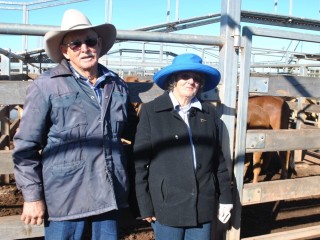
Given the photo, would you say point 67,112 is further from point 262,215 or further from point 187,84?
point 262,215

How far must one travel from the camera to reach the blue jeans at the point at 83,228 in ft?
6.21

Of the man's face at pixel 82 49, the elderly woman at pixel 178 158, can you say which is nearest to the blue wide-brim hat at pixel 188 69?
the elderly woman at pixel 178 158

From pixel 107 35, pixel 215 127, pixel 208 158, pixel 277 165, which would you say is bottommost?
pixel 277 165

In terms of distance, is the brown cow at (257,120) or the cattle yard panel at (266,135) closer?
the cattle yard panel at (266,135)

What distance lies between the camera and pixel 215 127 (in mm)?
2254

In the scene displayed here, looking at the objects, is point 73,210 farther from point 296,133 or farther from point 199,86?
point 296,133

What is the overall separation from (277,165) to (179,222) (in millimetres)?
4879

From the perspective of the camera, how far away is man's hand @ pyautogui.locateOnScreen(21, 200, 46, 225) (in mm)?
1797

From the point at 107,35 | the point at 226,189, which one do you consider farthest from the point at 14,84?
the point at 226,189

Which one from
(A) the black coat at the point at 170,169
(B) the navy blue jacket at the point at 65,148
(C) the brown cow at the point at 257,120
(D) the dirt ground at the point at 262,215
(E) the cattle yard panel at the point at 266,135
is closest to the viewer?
(B) the navy blue jacket at the point at 65,148

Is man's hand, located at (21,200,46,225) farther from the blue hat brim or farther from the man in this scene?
the blue hat brim

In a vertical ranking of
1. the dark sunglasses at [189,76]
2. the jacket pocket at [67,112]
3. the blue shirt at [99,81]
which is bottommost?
the jacket pocket at [67,112]

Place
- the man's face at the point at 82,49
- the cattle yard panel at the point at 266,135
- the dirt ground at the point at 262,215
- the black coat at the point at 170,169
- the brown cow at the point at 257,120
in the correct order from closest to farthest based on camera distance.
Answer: the man's face at the point at 82,49, the black coat at the point at 170,169, the cattle yard panel at the point at 266,135, the dirt ground at the point at 262,215, the brown cow at the point at 257,120

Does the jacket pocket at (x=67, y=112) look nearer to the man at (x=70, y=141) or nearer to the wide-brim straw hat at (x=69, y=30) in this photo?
the man at (x=70, y=141)
